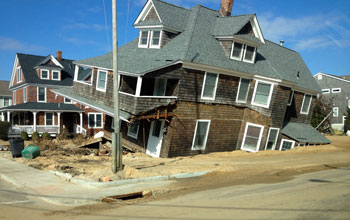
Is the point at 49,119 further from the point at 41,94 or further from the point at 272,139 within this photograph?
the point at 272,139

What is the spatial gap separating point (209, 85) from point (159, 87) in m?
3.30

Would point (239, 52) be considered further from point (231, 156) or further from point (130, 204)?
point (130, 204)

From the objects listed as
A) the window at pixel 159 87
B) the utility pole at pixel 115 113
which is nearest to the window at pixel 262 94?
the window at pixel 159 87

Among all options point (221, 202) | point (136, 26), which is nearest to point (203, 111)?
point (136, 26)

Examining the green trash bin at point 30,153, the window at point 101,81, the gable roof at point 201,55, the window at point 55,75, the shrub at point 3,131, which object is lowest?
the shrub at point 3,131

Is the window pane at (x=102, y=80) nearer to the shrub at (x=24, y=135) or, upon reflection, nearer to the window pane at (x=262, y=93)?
the window pane at (x=262, y=93)

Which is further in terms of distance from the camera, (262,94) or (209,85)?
(262,94)

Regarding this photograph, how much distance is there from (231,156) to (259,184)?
7.66 m

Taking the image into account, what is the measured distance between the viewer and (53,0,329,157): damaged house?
17.0 metres

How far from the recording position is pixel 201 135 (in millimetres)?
18469

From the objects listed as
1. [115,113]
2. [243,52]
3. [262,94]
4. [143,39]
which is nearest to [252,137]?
[262,94]

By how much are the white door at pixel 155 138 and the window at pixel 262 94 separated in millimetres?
7001

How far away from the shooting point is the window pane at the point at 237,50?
20156 millimetres

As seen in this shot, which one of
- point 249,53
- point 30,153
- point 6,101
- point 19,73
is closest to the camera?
point 30,153
